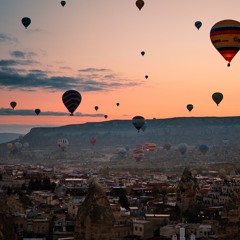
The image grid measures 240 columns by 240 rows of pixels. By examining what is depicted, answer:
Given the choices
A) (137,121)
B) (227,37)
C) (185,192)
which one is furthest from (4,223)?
(137,121)

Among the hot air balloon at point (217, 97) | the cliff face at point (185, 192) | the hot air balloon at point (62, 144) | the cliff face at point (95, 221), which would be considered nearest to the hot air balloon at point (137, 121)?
the hot air balloon at point (217, 97)

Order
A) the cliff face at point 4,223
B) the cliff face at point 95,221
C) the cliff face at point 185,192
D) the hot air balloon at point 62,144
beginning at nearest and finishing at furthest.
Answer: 1. the cliff face at point 95,221
2. the cliff face at point 4,223
3. the cliff face at point 185,192
4. the hot air balloon at point 62,144

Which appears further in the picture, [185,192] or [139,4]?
[139,4]

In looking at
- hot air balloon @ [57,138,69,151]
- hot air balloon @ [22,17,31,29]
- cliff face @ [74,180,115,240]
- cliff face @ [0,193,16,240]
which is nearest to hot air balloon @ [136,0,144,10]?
hot air balloon @ [22,17,31,29]

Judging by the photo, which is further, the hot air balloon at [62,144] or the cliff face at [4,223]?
the hot air balloon at [62,144]

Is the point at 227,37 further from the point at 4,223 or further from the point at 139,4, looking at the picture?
the point at 4,223

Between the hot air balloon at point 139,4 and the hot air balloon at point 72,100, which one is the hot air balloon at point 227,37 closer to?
the hot air balloon at point 139,4

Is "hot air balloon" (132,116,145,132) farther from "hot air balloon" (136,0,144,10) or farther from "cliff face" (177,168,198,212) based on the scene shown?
"cliff face" (177,168,198,212)

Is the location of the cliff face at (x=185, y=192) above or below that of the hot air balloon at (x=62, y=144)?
below

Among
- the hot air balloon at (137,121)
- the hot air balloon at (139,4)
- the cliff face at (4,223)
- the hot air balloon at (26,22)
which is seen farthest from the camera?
the hot air balloon at (137,121)
